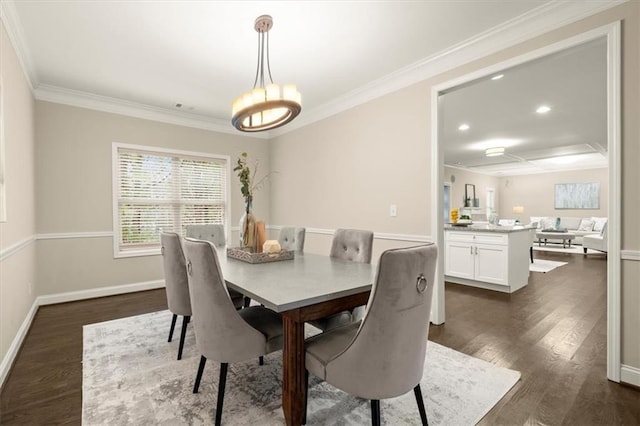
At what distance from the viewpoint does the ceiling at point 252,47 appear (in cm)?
222

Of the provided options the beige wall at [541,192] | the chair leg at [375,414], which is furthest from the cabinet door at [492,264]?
the beige wall at [541,192]

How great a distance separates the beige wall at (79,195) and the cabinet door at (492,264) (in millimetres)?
4741

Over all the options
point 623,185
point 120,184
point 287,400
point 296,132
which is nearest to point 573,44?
point 623,185

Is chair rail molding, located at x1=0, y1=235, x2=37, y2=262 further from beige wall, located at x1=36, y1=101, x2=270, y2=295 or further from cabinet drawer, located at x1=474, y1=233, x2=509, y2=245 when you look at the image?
cabinet drawer, located at x1=474, y1=233, x2=509, y2=245

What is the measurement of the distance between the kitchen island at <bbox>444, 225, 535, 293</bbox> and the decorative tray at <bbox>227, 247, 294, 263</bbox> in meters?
3.27

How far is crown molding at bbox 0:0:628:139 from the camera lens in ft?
7.20

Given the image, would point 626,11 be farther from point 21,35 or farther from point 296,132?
point 21,35

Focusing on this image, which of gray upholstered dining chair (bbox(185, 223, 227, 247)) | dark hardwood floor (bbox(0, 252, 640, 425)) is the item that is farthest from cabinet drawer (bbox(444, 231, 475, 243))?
gray upholstered dining chair (bbox(185, 223, 227, 247))

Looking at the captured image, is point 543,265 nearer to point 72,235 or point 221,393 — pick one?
point 221,393

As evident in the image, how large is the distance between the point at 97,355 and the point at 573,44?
433 centimetres

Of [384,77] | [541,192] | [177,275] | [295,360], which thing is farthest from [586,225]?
[177,275]

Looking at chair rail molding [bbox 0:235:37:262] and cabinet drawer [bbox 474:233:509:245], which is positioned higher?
chair rail molding [bbox 0:235:37:262]

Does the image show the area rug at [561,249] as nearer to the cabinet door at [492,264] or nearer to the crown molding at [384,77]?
the cabinet door at [492,264]

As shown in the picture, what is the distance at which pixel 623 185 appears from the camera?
1953mm
